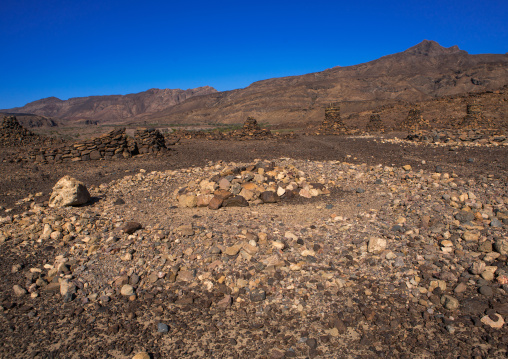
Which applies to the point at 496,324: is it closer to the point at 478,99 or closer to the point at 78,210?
the point at 78,210

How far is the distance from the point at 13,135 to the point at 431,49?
153 m

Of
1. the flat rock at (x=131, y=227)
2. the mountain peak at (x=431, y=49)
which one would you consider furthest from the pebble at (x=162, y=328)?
the mountain peak at (x=431, y=49)

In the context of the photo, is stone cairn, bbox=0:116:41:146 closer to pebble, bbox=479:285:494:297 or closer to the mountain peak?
pebble, bbox=479:285:494:297

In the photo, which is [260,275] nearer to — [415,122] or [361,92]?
[415,122]

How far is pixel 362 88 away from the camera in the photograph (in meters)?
83.8

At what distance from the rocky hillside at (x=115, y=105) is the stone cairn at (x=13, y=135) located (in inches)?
5179

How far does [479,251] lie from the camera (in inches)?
173

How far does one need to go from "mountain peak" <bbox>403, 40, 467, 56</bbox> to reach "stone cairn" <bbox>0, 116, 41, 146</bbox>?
468 ft

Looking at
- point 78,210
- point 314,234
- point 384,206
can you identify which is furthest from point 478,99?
point 78,210

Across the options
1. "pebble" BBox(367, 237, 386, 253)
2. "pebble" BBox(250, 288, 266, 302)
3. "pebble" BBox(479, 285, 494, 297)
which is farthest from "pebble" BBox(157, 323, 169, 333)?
"pebble" BBox(479, 285, 494, 297)

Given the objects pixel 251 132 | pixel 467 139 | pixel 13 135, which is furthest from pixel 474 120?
pixel 13 135

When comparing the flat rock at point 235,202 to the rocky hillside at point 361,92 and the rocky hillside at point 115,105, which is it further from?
the rocky hillside at point 115,105

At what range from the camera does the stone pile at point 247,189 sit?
6707 mm

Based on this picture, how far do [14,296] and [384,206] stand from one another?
6474 mm
